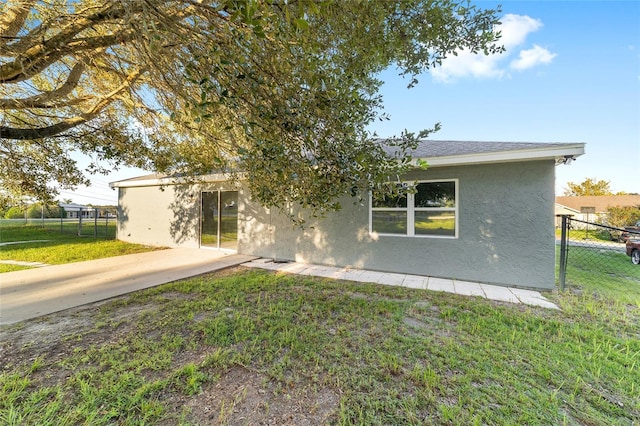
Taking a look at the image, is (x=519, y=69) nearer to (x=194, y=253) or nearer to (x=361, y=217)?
(x=361, y=217)

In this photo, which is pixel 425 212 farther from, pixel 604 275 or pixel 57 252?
pixel 57 252

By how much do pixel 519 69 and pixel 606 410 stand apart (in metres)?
8.38

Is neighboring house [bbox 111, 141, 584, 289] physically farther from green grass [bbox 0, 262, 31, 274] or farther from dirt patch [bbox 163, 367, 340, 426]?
green grass [bbox 0, 262, 31, 274]

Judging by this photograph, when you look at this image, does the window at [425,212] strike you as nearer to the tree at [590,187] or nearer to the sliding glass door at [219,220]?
the sliding glass door at [219,220]

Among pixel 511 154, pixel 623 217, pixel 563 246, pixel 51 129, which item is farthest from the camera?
pixel 623 217

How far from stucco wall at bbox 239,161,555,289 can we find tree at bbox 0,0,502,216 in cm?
230

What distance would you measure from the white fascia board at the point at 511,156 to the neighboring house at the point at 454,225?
0.01 meters

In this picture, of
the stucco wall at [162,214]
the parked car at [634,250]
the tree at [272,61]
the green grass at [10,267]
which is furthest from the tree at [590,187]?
the green grass at [10,267]

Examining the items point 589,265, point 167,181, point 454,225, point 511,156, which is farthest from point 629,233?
point 167,181

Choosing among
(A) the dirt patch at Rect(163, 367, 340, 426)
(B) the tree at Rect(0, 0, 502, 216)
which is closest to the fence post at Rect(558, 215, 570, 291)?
(B) the tree at Rect(0, 0, 502, 216)

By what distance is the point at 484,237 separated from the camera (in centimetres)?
536

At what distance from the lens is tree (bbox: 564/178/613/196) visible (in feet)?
110

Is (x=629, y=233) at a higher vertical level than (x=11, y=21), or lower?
lower

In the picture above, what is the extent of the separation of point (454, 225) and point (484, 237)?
59cm
